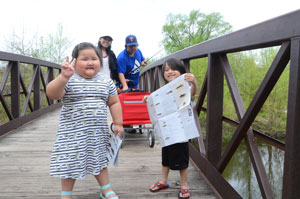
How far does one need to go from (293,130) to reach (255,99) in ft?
1.05

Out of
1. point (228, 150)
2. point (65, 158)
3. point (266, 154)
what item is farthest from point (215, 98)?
point (266, 154)

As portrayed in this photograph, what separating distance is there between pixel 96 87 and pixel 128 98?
156 centimetres

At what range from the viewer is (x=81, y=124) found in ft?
5.56

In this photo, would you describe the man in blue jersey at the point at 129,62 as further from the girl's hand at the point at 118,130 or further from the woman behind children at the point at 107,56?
the girl's hand at the point at 118,130

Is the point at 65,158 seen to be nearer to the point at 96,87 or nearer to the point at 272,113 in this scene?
the point at 96,87

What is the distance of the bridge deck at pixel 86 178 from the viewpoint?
2.04 m

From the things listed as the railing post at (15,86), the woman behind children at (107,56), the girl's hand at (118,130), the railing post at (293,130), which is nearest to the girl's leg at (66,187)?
the girl's hand at (118,130)

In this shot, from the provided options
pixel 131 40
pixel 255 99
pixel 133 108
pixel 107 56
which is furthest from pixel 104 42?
pixel 255 99

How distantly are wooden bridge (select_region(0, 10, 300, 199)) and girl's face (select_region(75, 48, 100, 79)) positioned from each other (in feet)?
2.73

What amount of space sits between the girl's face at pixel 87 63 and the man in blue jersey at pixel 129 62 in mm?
1732

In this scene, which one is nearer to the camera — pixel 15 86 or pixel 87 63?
pixel 87 63

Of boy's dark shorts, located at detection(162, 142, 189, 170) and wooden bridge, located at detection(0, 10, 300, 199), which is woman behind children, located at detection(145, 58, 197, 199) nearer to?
boy's dark shorts, located at detection(162, 142, 189, 170)

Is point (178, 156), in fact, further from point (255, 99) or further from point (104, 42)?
point (104, 42)

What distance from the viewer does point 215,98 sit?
211 centimetres
